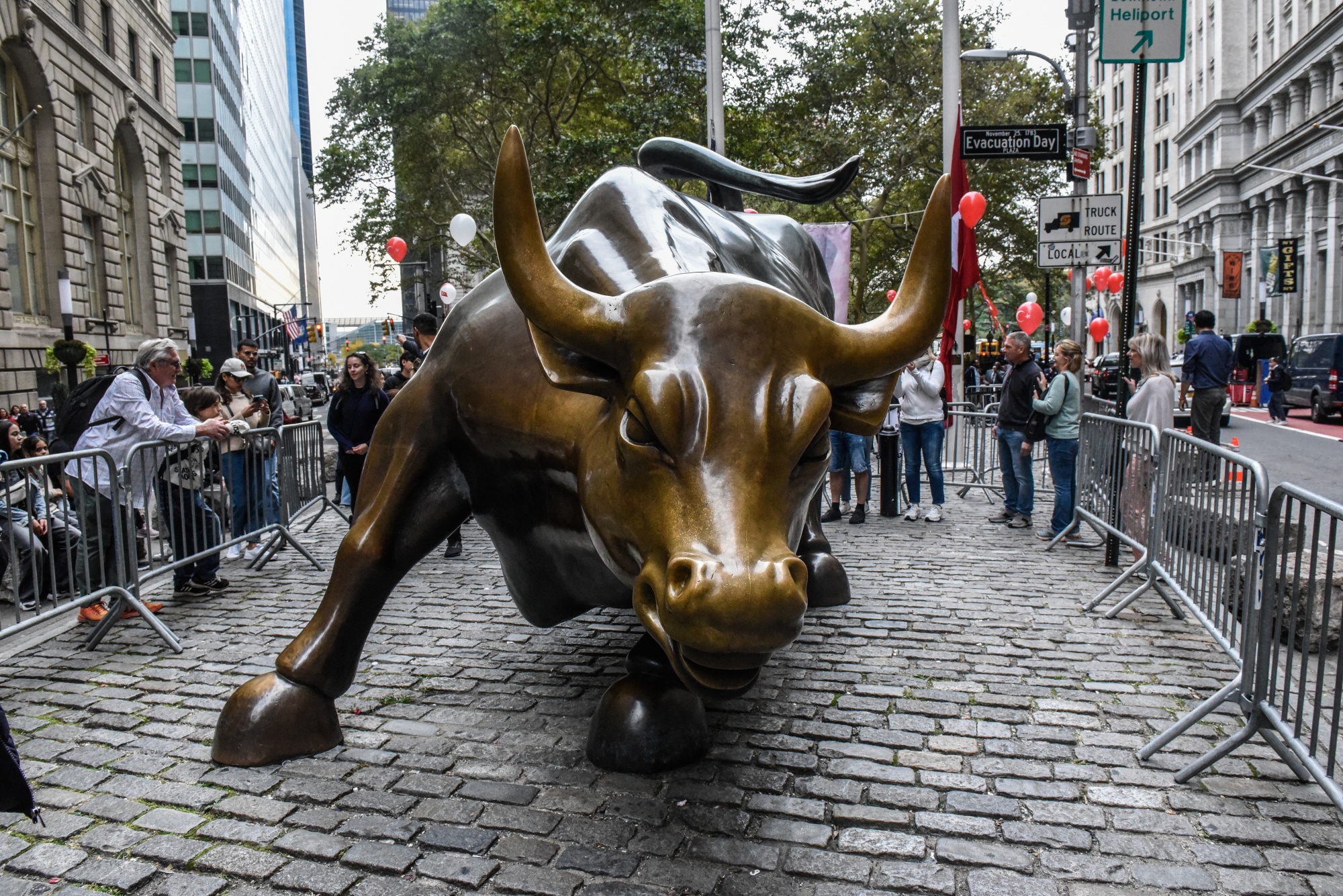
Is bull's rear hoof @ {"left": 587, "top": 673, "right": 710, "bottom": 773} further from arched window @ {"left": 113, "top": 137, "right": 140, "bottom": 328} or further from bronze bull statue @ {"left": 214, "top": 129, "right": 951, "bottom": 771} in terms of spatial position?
arched window @ {"left": 113, "top": 137, "right": 140, "bottom": 328}

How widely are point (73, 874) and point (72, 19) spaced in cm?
3134

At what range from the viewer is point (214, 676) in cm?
469

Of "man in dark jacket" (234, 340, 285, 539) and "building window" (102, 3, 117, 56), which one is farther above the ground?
"building window" (102, 3, 117, 56)

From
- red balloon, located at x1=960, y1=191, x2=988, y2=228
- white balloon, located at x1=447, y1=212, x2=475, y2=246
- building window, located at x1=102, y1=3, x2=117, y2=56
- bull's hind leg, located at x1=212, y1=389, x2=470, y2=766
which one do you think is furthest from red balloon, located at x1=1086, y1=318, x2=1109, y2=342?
building window, located at x1=102, y1=3, x2=117, y2=56

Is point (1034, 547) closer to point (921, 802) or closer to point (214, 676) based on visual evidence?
point (921, 802)

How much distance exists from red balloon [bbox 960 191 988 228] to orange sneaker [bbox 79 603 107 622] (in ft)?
33.2

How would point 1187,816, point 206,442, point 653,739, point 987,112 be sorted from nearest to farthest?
point 1187,816 < point 653,739 < point 206,442 < point 987,112

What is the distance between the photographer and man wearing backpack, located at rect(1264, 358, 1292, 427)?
2244 cm

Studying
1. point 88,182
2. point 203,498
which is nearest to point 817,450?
point 203,498

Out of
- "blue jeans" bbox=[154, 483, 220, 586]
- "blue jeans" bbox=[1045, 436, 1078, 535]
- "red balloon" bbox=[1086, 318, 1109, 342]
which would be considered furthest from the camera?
"red balloon" bbox=[1086, 318, 1109, 342]

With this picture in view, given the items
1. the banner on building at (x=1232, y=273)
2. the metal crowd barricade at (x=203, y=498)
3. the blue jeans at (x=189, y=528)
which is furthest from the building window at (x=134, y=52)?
the banner on building at (x=1232, y=273)

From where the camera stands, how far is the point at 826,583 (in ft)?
18.4

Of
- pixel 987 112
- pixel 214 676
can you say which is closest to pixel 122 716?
pixel 214 676

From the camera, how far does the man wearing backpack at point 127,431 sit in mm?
5656
